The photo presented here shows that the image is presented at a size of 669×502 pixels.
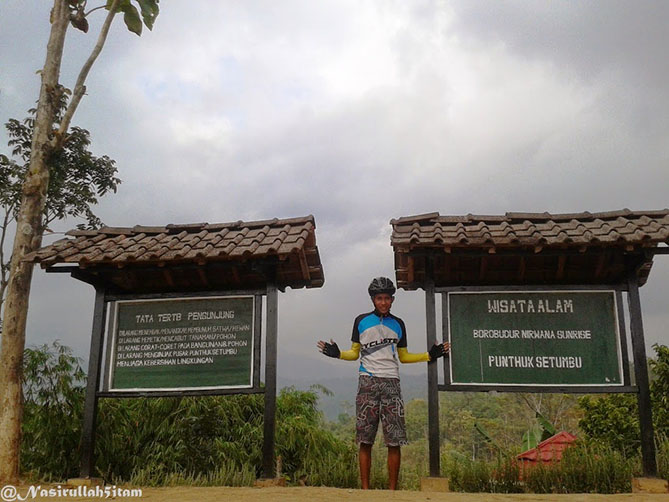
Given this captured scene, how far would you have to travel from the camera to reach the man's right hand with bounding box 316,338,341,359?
674 cm

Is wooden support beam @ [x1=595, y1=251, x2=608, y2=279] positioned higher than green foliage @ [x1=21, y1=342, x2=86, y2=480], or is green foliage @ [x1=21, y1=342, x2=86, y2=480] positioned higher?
wooden support beam @ [x1=595, y1=251, x2=608, y2=279]

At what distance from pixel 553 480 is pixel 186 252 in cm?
481

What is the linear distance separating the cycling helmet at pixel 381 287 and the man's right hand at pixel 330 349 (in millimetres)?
713

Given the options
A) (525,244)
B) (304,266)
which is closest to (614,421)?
(525,244)

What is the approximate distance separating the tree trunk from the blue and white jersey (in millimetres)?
4738

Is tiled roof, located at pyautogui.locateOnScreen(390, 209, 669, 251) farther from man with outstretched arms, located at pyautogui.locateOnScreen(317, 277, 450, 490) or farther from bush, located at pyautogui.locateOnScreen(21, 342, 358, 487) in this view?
bush, located at pyautogui.locateOnScreen(21, 342, 358, 487)

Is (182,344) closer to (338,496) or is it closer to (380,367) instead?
(380,367)

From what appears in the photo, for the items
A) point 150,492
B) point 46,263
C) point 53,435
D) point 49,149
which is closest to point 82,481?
point 150,492

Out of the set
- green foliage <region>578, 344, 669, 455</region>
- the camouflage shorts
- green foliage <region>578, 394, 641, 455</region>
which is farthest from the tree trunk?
green foliage <region>578, 394, 641, 455</region>

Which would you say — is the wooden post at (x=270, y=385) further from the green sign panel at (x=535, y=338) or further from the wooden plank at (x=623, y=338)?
the wooden plank at (x=623, y=338)

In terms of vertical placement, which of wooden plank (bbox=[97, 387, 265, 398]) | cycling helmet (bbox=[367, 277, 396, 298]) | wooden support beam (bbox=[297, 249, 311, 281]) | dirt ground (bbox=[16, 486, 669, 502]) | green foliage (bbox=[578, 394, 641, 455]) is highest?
wooden support beam (bbox=[297, 249, 311, 281])

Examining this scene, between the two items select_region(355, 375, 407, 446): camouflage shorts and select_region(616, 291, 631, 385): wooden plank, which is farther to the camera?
select_region(616, 291, 631, 385): wooden plank

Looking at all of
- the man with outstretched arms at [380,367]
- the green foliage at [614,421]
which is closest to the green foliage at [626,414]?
the green foliage at [614,421]

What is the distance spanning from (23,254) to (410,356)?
5.67 m
